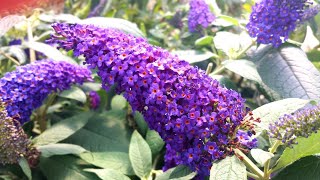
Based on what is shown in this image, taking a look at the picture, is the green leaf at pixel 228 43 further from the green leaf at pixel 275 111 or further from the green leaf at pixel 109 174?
the green leaf at pixel 109 174

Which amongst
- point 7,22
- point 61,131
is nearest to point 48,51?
point 7,22

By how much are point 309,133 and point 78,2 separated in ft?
6.47

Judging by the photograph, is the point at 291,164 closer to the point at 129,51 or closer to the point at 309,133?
the point at 309,133

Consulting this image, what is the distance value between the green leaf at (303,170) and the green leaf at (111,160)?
44 centimetres

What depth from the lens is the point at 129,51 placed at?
1039 mm

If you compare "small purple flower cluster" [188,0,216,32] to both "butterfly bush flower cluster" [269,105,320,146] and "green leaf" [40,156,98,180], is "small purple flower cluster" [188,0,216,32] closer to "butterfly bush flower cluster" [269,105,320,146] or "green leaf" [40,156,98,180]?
"green leaf" [40,156,98,180]

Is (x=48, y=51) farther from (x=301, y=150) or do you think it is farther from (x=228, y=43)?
(x=301, y=150)

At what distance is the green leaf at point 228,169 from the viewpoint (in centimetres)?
90

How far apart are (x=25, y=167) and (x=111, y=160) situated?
0.24 meters

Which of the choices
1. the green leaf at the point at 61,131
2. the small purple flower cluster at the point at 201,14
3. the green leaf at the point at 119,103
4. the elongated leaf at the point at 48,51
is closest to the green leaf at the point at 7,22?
the elongated leaf at the point at 48,51

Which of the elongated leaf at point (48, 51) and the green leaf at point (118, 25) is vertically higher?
the green leaf at point (118, 25)

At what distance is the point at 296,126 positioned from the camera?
88 centimetres

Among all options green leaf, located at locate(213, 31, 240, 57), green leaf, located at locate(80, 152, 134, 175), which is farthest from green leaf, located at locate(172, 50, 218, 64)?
green leaf, located at locate(80, 152, 134, 175)

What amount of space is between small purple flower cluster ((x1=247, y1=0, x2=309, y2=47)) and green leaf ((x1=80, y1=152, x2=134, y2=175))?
1.79ft
